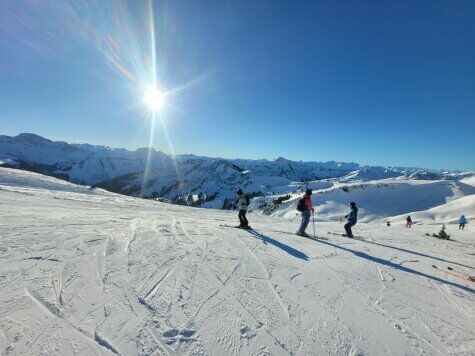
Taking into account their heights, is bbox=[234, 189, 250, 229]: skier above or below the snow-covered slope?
above

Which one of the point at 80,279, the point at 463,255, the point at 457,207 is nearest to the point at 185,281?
the point at 80,279

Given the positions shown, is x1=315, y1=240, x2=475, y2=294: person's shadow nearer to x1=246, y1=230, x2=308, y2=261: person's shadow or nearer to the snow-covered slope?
x1=246, y1=230, x2=308, y2=261: person's shadow

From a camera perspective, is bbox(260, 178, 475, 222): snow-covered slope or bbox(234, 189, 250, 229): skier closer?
bbox(234, 189, 250, 229): skier

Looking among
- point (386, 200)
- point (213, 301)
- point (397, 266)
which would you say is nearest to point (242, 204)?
point (397, 266)

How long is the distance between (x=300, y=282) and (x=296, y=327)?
6.86 feet

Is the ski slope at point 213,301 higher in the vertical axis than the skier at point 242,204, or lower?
lower

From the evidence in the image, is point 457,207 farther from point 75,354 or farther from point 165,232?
point 75,354

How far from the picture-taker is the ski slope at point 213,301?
3.86 m

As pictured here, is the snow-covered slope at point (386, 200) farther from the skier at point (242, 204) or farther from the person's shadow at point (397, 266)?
the person's shadow at point (397, 266)

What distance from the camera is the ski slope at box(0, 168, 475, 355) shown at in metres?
3.86

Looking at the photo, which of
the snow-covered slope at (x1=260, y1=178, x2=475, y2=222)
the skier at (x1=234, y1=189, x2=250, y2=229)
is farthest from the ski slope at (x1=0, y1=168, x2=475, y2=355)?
the snow-covered slope at (x1=260, y1=178, x2=475, y2=222)

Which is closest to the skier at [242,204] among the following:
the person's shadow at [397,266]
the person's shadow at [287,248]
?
the person's shadow at [287,248]

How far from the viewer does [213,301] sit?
16.8 feet

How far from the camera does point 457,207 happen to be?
146 ft
